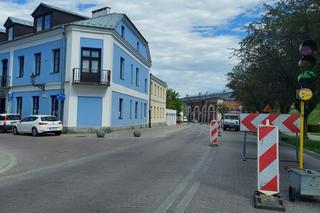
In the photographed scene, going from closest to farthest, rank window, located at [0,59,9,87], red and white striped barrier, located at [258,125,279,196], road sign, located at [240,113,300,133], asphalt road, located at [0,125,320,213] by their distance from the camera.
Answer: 1. asphalt road, located at [0,125,320,213]
2. red and white striped barrier, located at [258,125,279,196]
3. road sign, located at [240,113,300,133]
4. window, located at [0,59,9,87]

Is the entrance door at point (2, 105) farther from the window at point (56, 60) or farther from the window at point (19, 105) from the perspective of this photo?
the window at point (56, 60)

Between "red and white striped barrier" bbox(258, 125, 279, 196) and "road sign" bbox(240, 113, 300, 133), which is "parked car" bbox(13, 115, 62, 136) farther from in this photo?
"red and white striped barrier" bbox(258, 125, 279, 196)

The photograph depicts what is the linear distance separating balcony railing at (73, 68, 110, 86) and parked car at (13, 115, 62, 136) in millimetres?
4276

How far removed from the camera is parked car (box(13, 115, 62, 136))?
90.5ft

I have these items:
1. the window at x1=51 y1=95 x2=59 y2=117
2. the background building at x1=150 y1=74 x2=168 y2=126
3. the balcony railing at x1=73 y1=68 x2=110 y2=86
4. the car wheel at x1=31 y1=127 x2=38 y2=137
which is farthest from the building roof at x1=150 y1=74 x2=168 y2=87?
the car wheel at x1=31 y1=127 x2=38 y2=137

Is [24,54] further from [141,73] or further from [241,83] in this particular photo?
[241,83]

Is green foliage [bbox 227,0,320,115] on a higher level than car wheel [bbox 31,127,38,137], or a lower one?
higher

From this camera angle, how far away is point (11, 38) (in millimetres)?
39906

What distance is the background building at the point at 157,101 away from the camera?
55312mm

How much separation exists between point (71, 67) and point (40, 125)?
598 centimetres

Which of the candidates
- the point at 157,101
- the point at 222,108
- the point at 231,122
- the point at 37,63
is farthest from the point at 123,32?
the point at 222,108

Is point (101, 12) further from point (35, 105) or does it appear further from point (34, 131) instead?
point (34, 131)

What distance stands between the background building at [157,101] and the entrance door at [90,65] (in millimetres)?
21447

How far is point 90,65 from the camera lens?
105ft
